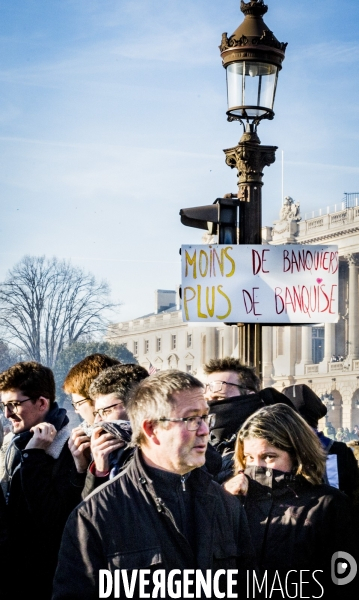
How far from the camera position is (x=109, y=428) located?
378 cm

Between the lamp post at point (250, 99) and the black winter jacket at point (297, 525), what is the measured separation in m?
2.19

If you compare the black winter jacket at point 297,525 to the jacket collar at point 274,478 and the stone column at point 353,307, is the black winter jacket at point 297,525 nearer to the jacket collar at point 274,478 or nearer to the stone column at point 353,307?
the jacket collar at point 274,478

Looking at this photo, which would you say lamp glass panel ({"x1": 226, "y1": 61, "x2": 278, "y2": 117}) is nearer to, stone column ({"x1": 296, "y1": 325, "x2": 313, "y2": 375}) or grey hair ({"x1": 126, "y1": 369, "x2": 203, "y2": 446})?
grey hair ({"x1": 126, "y1": 369, "x2": 203, "y2": 446})

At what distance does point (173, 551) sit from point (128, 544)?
5.5 inches

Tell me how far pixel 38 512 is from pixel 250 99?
305cm

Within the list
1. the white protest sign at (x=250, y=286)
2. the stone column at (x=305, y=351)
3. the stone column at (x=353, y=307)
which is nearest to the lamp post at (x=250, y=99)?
the white protest sign at (x=250, y=286)

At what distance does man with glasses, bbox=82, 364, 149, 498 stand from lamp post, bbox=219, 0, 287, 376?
2045 mm

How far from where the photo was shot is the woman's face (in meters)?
3.99

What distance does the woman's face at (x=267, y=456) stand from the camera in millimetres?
3986

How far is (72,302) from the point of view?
52250 mm

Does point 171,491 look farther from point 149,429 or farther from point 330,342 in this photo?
point 330,342

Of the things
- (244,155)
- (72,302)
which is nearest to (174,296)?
(72,302)

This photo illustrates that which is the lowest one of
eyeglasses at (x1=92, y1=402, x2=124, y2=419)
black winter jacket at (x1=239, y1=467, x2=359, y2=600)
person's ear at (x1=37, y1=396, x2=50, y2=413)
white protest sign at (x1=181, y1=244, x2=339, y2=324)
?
black winter jacket at (x1=239, y1=467, x2=359, y2=600)

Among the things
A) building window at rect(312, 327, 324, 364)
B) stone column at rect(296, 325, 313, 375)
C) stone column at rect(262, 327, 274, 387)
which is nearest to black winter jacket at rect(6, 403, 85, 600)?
stone column at rect(296, 325, 313, 375)
